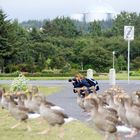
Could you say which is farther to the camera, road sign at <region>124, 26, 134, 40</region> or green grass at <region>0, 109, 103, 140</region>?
road sign at <region>124, 26, 134, 40</region>

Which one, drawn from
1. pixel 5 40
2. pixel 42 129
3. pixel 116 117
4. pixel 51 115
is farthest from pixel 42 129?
pixel 5 40

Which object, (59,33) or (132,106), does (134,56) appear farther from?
(132,106)

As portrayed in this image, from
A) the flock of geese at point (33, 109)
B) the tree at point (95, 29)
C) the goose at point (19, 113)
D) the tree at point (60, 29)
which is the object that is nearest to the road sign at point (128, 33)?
the flock of geese at point (33, 109)

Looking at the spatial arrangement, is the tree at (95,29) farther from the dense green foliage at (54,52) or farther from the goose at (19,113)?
the goose at (19,113)

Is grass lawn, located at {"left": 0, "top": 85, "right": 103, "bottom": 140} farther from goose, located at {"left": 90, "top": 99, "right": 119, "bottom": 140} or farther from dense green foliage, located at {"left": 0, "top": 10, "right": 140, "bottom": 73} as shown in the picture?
dense green foliage, located at {"left": 0, "top": 10, "right": 140, "bottom": 73}

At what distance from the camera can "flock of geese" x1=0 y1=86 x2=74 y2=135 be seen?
14148 mm

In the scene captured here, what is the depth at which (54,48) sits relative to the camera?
264 ft

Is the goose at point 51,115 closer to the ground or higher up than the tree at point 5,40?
closer to the ground

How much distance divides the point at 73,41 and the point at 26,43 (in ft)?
Result: 43.4

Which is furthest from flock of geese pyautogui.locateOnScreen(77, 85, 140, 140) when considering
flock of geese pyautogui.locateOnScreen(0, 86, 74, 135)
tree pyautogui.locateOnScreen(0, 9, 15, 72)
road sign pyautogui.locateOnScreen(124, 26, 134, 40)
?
tree pyautogui.locateOnScreen(0, 9, 15, 72)

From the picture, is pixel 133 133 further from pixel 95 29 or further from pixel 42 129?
pixel 95 29

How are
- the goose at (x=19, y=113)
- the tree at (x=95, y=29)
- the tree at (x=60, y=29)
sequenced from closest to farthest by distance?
the goose at (x=19, y=113), the tree at (x=60, y=29), the tree at (x=95, y=29)

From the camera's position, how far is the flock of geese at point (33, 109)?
1415 centimetres

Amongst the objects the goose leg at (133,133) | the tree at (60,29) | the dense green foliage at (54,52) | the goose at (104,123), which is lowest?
the goose leg at (133,133)
